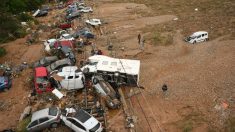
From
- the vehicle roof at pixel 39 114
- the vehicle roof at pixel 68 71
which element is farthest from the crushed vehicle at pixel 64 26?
the vehicle roof at pixel 39 114

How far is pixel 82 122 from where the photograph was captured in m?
19.3

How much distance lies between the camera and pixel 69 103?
2261cm

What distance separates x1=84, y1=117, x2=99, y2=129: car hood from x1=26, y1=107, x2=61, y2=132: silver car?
2.18 meters

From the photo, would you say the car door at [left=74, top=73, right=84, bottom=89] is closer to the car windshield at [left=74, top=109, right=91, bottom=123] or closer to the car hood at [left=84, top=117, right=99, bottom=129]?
the car windshield at [left=74, top=109, right=91, bottom=123]

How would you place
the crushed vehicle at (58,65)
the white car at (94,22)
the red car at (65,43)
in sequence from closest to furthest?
the crushed vehicle at (58,65)
the red car at (65,43)
the white car at (94,22)

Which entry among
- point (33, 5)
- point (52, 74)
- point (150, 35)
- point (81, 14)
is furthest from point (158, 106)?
point (33, 5)

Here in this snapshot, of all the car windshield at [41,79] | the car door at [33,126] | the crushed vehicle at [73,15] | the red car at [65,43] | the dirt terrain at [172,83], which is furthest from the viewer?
the crushed vehicle at [73,15]

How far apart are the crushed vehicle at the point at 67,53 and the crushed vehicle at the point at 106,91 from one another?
4.72 meters

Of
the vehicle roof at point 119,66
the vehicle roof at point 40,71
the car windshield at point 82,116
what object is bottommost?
the car windshield at point 82,116

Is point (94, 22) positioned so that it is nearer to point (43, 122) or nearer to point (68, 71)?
point (68, 71)

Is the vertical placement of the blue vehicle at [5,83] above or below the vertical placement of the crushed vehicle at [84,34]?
below

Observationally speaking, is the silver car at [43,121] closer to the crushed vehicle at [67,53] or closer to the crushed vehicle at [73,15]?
the crushed vehicle at [67,53]

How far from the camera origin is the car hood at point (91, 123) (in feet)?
62.3

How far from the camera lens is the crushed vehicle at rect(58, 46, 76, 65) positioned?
27280 millimetres
